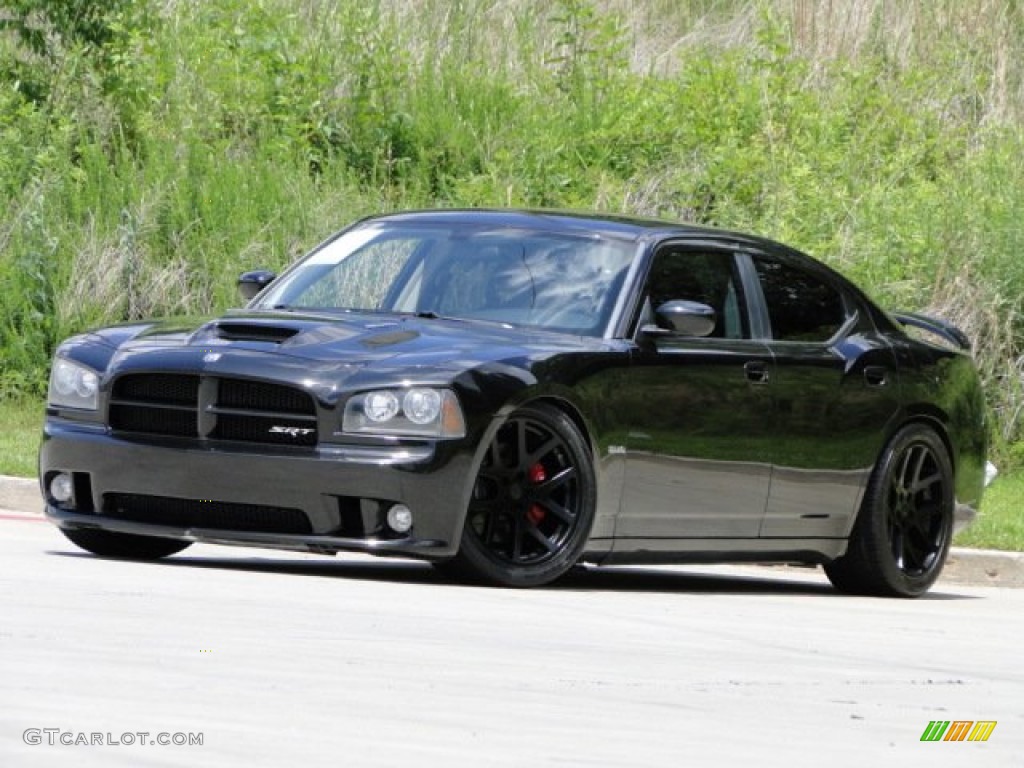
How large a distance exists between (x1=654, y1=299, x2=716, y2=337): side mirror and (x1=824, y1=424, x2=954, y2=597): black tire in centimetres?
158

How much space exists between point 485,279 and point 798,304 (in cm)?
175

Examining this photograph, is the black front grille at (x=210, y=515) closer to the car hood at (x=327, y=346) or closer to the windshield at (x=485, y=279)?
the car hood at (x=327, y=346)

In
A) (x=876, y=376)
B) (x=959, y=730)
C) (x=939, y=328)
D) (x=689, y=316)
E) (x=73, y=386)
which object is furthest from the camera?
(x=939, y=328)

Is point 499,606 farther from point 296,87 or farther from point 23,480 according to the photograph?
point 296,87

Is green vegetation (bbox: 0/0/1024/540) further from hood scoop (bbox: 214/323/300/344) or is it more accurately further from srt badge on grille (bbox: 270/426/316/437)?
srt badge on grille (bbox: 270/426/316/437)

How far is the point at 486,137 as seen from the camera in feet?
78.4

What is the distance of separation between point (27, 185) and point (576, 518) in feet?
41.9

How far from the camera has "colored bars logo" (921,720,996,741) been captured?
22.0ft

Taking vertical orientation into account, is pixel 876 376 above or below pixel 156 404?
below

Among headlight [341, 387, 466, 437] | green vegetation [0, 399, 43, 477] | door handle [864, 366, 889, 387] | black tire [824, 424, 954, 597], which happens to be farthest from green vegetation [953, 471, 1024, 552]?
green vegetation [0, 399, 43, 477]

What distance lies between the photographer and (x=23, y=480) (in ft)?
47.1

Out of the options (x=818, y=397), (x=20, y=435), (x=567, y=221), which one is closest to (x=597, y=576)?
(x=818, y=397)

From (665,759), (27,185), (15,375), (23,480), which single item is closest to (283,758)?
(665,759)

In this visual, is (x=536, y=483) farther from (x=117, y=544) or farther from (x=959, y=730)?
(x=959, y=730)
